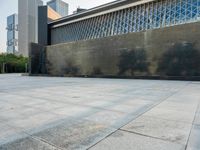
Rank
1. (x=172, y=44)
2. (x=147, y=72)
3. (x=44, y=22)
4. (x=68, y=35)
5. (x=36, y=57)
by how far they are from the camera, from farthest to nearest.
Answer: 1. (x=44, y=22)
2. (x=68, y=35)
3. (x=36, y=57)
4. (x=147, y=72)
5. (x=172, y=44)

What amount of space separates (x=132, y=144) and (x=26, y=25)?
100510 mm

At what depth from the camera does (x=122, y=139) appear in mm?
2445

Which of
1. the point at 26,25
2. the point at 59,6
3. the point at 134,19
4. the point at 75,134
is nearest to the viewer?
the point at 75,134

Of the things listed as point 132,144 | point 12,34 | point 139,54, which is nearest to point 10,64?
point 139,54

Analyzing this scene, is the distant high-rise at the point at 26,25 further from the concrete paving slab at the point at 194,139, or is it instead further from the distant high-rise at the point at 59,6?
the concrete paving slab at the point at 194,139

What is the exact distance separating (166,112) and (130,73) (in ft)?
49.1

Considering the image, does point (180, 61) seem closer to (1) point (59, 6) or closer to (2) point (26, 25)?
(2) point (26, 25)

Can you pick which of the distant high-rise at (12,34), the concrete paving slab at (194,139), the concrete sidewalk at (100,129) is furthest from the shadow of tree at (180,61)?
the distant high-rise at (12,34)

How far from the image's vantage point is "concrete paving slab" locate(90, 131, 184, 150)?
218 centimetres

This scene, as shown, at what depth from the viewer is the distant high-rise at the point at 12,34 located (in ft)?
298

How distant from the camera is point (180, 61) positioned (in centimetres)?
1562

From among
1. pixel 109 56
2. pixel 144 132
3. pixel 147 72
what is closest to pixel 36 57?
pixel 109 56

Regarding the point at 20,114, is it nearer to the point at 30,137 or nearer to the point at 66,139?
the point at 30,137

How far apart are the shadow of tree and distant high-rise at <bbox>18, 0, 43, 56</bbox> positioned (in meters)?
82.7
